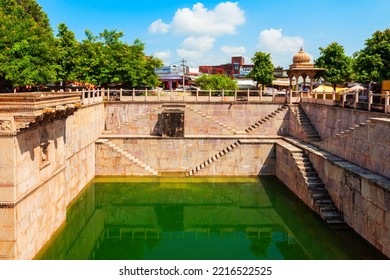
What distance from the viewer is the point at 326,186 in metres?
19.3

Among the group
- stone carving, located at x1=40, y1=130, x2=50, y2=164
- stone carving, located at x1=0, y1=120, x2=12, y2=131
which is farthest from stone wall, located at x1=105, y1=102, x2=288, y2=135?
stone carving, located at x1=0, y1=120, x2=12, y2=131

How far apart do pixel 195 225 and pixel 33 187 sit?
8.16 m

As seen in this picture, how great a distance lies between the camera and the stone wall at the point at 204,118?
29172 mm

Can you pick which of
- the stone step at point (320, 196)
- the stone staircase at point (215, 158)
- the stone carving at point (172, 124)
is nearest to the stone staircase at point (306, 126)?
the stone staircase at point (215, 158)

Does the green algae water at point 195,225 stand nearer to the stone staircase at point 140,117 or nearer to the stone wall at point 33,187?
the stone wall at point 33,187

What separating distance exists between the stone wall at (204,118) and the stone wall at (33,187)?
372 inches

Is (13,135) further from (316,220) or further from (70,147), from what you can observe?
(316,220)

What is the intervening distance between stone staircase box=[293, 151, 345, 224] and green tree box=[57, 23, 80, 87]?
22.5 metres

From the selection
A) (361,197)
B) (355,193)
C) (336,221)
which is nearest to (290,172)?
(336,221)

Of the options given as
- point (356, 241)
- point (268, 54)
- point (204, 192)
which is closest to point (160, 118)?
point (204, 192)

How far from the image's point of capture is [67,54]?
3572 cm

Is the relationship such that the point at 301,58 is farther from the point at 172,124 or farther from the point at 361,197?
the point at 361,197

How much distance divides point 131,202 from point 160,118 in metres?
9.13

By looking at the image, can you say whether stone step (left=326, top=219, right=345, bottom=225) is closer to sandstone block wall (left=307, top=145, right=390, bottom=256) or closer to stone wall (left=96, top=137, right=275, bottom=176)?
sandstone block wall (left=307, top=145, right=390, bottom=256)
